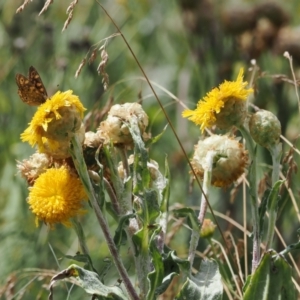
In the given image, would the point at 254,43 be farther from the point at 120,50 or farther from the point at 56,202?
the point at 56,202

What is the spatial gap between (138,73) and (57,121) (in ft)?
7.16

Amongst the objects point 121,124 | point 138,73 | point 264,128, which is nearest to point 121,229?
point 121,124

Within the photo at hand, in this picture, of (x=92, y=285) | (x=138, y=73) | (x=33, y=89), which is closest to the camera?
(x=92, y=285)

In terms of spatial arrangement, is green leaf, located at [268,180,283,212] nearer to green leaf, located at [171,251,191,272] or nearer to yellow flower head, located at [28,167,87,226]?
green leaf, located at [171,251,191,272]

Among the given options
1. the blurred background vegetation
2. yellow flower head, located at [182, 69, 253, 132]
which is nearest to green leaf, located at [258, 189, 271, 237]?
yellow flower head, located at [182, 69, 253, 132]

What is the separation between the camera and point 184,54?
11.5 ft

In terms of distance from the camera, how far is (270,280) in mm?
1215

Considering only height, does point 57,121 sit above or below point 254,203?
above

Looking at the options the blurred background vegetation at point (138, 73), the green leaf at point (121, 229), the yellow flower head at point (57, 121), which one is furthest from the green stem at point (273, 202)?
the blurred background vegetation at point (138, 73)

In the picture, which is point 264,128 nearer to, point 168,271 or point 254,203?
point 254,203

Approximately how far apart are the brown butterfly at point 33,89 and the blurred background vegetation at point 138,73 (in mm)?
994

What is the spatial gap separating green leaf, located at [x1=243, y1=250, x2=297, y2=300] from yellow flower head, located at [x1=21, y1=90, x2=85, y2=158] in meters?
0.37

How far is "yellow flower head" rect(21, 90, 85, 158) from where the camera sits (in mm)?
1173

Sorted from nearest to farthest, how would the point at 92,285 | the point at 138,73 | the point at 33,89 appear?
the point at 92,285
the point at 33,89
the point at 138,73
